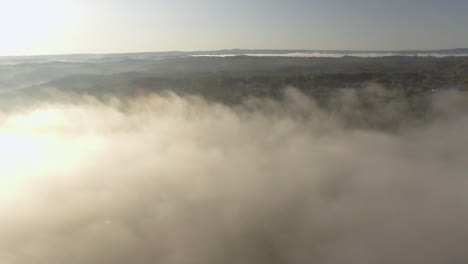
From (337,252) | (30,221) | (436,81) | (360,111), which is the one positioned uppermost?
(436,81)

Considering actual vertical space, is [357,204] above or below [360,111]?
below

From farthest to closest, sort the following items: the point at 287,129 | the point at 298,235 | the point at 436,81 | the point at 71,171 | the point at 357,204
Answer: the point at 436,81 < the point at 287,129 < the point at 71,171 < the point at 357,204 < the point at 298,235

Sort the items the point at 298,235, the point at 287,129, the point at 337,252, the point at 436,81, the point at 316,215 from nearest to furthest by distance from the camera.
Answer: the point at 337,252 < the point at 298,235 < the point at 316,215 < the point at 287,129 < the point at 436,81

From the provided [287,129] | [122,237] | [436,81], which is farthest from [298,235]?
[436,81]

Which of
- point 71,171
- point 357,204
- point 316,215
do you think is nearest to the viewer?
point 316,215

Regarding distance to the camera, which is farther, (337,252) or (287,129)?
(287,129)

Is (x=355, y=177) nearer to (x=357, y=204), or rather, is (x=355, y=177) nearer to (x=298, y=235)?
(x=357, y=204)

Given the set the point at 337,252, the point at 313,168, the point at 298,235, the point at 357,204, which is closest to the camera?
the point at 337,252

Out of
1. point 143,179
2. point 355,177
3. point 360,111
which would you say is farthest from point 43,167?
point 360,111

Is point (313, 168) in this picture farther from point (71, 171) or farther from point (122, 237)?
point (71, 171)
